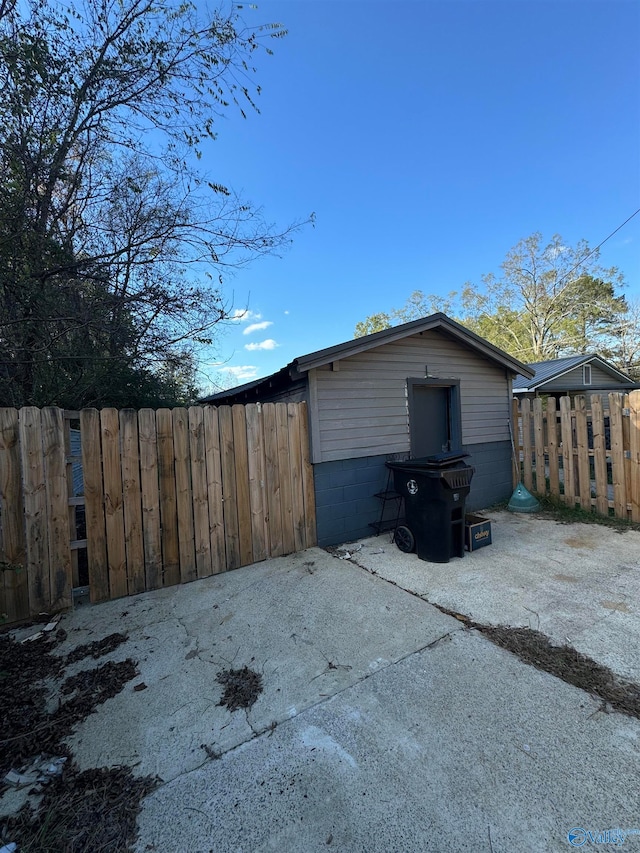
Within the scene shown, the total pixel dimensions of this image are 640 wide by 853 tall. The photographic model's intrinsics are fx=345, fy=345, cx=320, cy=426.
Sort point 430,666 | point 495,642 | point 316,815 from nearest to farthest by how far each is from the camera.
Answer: point 316,815
point 430,666
point 495,642

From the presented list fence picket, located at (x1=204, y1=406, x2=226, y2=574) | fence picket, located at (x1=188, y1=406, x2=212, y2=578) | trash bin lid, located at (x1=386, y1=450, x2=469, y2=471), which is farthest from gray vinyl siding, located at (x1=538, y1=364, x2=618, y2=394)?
fence picket, located at (x1=188, y1=406, x2=212, y2=578)

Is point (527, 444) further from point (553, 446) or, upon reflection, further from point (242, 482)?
point (242, 482)

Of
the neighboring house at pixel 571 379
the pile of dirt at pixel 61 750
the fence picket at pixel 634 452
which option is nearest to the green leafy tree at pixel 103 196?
the pile of dirt at pixel 61 750

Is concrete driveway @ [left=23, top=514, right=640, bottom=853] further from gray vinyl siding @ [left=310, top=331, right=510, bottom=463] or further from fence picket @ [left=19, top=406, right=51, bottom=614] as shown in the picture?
gray vinyl siding @ [left=310, top=331, right=510, bottom=463]

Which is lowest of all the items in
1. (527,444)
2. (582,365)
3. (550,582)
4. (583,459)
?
(550,582)

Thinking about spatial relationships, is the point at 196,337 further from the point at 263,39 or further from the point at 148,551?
the point at 263,39

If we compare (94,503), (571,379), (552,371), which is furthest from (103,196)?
(571,379)

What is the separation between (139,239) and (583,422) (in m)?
6.99

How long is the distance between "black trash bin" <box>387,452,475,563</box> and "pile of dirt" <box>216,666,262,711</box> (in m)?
2.44

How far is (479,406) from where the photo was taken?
6.25 metres

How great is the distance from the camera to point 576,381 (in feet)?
46.9

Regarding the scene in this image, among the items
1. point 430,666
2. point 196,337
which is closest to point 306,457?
point 196,337

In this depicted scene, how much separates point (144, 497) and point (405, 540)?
3015 mm

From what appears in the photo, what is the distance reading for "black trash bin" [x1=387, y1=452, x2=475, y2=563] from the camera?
3.83 meters
